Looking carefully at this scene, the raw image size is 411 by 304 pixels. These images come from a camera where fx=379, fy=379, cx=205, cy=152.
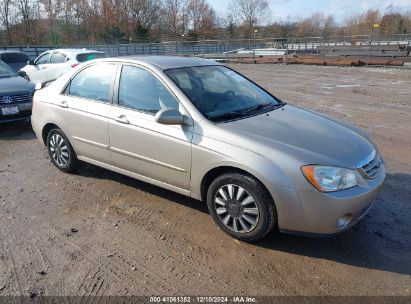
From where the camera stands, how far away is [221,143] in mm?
3455

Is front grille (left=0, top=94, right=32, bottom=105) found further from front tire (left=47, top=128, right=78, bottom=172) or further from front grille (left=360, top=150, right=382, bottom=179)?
front grille (left=360, top=150, right=382, bottom=179)

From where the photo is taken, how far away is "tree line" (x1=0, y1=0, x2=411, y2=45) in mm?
48312

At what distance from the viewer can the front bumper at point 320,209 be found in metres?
3.07

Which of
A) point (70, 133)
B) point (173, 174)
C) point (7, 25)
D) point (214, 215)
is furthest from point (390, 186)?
point (7, 25)

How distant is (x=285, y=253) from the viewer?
11.1 ft

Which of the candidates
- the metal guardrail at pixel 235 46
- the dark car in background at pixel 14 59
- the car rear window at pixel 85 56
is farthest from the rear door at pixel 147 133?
the metal guardrail at pixel 235 46

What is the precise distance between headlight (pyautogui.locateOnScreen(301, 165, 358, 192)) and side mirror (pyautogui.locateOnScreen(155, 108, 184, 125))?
1256 mm

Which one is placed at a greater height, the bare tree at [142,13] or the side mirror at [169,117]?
the bare tree at [142,13]

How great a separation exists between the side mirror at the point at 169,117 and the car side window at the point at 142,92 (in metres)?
0.20

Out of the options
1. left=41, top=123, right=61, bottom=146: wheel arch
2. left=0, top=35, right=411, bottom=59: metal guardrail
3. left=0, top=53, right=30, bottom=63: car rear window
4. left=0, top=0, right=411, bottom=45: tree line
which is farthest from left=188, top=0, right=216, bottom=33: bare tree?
left=41, top=123, right=61, bottom=146: wheel arch

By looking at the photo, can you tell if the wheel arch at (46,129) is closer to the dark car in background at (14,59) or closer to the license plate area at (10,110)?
the license plate area at (10,110)

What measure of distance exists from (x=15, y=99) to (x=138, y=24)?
62.0 m

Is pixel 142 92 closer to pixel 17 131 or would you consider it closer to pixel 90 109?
pixel 90 109

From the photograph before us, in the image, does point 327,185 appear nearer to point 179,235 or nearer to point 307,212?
point 307,212
